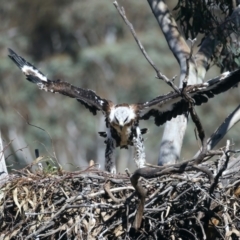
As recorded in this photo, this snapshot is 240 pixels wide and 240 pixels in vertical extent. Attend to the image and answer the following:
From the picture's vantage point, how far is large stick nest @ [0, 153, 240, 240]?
688cm

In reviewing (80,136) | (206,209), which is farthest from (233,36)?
(80,136)

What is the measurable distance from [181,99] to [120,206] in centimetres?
226

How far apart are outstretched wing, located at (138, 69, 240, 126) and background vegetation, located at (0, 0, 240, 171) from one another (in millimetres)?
15060

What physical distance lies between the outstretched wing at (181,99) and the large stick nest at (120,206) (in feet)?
4.20

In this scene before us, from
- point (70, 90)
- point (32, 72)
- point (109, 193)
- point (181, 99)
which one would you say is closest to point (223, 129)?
point (181, 99)

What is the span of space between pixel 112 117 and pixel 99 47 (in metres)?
18.6

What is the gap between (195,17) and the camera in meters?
10.2

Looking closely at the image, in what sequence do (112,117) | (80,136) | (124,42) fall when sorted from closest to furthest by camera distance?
(112,117)
(80,136)
(124,42)

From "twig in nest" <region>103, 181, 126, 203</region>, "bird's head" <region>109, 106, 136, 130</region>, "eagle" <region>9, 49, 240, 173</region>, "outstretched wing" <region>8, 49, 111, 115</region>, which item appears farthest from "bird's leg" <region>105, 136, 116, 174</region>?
"twig in nest" <region>103, 181, 126, 203</region>

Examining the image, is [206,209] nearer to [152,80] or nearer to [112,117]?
[112,117]

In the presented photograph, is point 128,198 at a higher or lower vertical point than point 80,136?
lower

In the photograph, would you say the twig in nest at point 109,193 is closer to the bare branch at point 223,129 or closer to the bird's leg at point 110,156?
the bird's leg at point 110,156

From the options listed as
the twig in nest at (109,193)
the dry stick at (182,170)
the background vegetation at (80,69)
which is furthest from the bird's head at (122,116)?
the background vegetation at (80,69)

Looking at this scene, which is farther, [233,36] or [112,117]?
[233,36]
